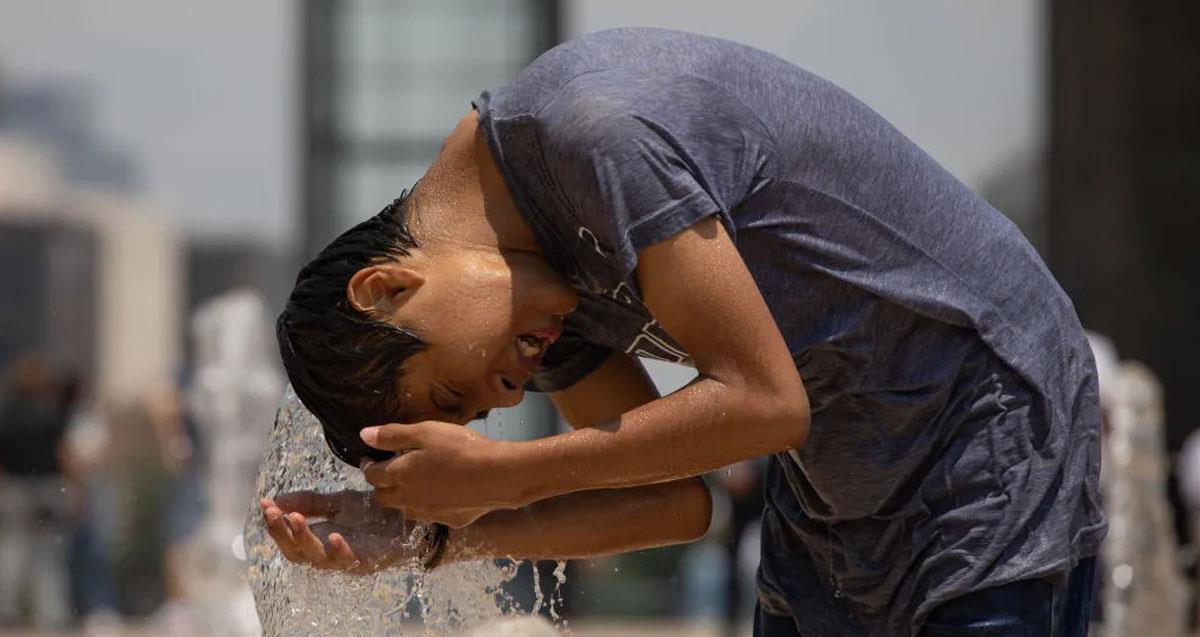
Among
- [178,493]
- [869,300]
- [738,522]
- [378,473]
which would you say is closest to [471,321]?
[378,473]

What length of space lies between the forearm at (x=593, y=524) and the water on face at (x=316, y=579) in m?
0.22

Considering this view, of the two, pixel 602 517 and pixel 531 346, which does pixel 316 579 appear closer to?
pixel 602 517

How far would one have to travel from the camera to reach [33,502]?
9.35m

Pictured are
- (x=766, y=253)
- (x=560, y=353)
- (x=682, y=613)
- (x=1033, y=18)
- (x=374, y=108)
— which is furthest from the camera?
(x=1033, y=18)

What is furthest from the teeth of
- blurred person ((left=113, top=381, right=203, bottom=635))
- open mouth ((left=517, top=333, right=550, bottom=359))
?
blurred person ((left=113, top=381, right=203, bottom=635))

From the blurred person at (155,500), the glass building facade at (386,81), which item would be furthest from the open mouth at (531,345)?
the glass building facade at (386,81)

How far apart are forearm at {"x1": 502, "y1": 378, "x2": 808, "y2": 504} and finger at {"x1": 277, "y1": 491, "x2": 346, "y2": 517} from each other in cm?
37

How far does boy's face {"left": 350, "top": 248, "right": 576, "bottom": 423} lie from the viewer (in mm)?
2033

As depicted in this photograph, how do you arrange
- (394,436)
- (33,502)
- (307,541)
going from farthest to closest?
(33,502), (307,541), (394,436)

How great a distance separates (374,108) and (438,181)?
10854mm

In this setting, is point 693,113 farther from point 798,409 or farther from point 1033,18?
point 1033,18

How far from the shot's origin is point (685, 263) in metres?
1.92

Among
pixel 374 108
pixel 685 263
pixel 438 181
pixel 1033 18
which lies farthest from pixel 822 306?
pixel 1033 18

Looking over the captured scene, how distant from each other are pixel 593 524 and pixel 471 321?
1.27 ft
